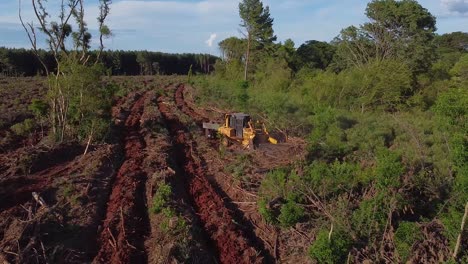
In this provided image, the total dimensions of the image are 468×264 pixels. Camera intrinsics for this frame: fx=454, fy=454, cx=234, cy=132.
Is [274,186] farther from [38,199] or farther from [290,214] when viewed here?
[38,199]

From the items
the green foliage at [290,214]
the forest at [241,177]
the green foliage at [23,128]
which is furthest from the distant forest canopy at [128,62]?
the green foliage at [290,214]

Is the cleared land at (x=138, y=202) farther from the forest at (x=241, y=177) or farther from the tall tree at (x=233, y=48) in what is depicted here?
the tall tree at (x=233, y=48)

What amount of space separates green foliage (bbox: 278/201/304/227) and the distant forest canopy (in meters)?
35.5

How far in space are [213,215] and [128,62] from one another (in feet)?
211

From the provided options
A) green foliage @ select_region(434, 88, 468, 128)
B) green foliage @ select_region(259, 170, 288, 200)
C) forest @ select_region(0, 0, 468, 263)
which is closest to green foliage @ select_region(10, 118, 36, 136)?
forest @ select_region(0, 0, 468, 263)

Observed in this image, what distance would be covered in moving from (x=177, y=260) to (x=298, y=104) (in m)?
15.1

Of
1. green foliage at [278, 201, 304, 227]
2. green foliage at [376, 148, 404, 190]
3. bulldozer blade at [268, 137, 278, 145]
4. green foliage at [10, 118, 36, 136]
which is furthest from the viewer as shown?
green foliage at [10, 118, 36, 136]

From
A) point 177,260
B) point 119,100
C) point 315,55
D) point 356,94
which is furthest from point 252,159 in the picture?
point 315,55

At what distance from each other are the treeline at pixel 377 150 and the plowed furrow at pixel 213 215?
0.94 m

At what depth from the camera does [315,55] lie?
150 feet

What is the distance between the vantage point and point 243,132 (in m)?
17.0

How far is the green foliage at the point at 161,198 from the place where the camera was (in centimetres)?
1052

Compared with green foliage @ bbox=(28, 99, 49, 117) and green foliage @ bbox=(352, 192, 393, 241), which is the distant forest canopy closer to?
green foliage @ bbox=(28, 99, 49, 117)

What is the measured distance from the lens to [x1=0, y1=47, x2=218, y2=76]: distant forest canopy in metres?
52.1
